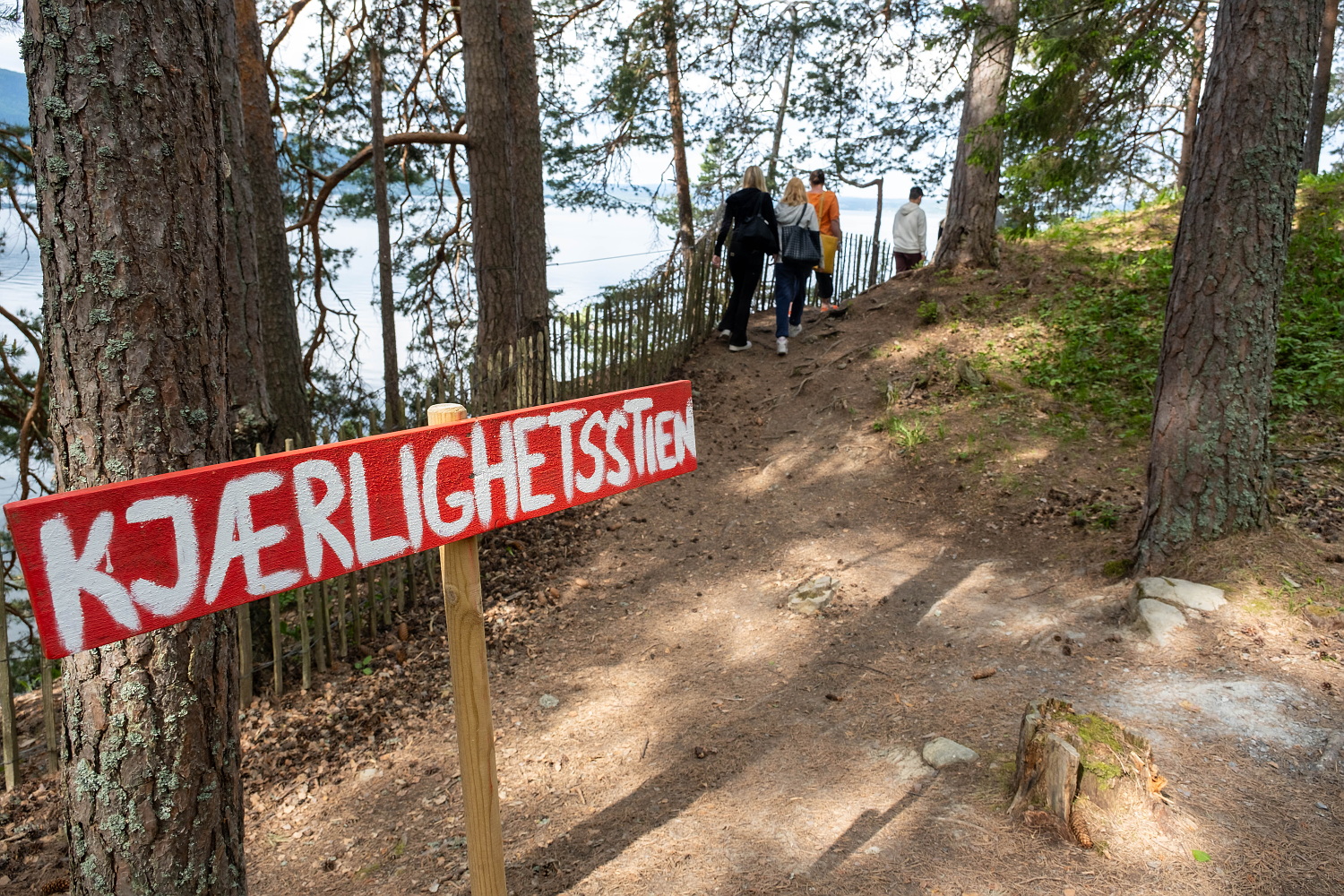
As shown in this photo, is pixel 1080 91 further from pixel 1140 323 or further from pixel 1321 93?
pixel 1321 93

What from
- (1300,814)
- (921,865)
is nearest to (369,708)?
(921,865)

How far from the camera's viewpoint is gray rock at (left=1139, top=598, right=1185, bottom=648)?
3.93 m

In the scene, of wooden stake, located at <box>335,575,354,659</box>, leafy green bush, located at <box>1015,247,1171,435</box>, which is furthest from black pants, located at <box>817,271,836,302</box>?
wooden stake, located at <box>335,575,354,659</box>

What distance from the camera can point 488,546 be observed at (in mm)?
5867

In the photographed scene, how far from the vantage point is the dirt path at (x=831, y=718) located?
2771 mm

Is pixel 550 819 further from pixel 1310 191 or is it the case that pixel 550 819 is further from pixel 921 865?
pixel 1310 191

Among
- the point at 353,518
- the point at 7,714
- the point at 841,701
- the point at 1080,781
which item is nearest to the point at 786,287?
the point at 841,701

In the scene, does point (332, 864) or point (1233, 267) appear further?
point (1233, 267)

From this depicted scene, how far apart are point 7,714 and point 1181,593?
5.56 metres

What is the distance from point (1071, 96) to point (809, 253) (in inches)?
126

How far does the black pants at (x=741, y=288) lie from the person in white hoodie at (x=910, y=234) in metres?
3.68

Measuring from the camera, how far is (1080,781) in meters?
2.77

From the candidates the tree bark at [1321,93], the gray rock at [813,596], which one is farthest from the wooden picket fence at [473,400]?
the tree bark at [1321,93]

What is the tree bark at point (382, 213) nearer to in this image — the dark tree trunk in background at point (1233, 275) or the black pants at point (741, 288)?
the black pants at point (741, 288)
